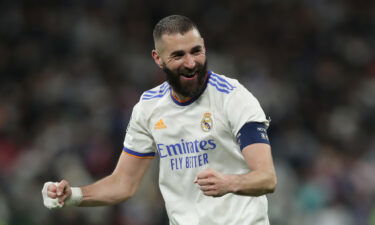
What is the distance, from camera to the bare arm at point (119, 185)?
556cm

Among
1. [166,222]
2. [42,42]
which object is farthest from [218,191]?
[42,42]

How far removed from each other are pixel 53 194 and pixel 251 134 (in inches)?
50.9

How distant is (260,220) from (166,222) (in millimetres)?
5303

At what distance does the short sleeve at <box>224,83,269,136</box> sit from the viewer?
4.94 metres

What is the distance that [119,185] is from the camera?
222 inches

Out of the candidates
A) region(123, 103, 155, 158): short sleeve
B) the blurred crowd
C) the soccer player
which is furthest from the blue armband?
the blurred crowd

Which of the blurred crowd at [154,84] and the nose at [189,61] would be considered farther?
the blurred crowd at [154,84]

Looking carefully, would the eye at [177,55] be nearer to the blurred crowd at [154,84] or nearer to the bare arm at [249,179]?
the bare arm at [249,179]

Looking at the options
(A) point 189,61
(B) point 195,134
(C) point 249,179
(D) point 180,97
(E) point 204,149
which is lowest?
(C) point 249,179

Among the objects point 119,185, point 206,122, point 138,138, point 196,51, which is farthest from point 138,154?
point 196,51

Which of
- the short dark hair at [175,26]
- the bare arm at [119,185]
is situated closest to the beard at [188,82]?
the short dark hair at [175,26]

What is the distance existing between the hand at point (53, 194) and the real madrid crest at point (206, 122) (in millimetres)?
940

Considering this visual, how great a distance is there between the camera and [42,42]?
13.1 metres

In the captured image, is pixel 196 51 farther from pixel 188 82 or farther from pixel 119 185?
pixel 119 185
